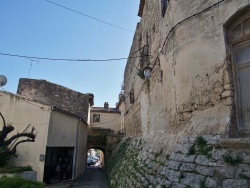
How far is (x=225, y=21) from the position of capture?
478cm

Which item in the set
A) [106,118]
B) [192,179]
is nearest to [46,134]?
[192,179]

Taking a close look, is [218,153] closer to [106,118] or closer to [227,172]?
[227,172]

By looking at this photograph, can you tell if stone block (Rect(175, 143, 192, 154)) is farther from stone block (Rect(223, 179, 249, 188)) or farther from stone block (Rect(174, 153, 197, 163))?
stone block (Rect(223, 179, 249, 188))

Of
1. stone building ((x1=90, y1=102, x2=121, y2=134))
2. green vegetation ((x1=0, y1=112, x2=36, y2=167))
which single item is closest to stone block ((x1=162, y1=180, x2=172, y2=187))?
green vegetation ((x1=0, y1=112, x2=36, y2=167))

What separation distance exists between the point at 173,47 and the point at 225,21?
1666 mm

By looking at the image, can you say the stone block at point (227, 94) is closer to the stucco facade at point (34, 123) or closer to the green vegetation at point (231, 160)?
the green vegetation at point (231, 160)

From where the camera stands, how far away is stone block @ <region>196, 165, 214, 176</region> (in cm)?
383

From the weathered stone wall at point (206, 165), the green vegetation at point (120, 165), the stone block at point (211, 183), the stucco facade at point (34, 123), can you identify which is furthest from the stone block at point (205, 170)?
the stucco facade at point (34, 123)

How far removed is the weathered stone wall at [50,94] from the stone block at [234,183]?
16700 mm

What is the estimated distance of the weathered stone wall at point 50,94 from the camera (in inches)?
734

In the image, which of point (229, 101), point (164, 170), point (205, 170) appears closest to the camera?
point (205, 170)

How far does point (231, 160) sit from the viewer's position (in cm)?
361

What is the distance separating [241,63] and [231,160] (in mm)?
2221

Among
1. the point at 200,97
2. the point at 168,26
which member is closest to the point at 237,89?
the point at 200,97
